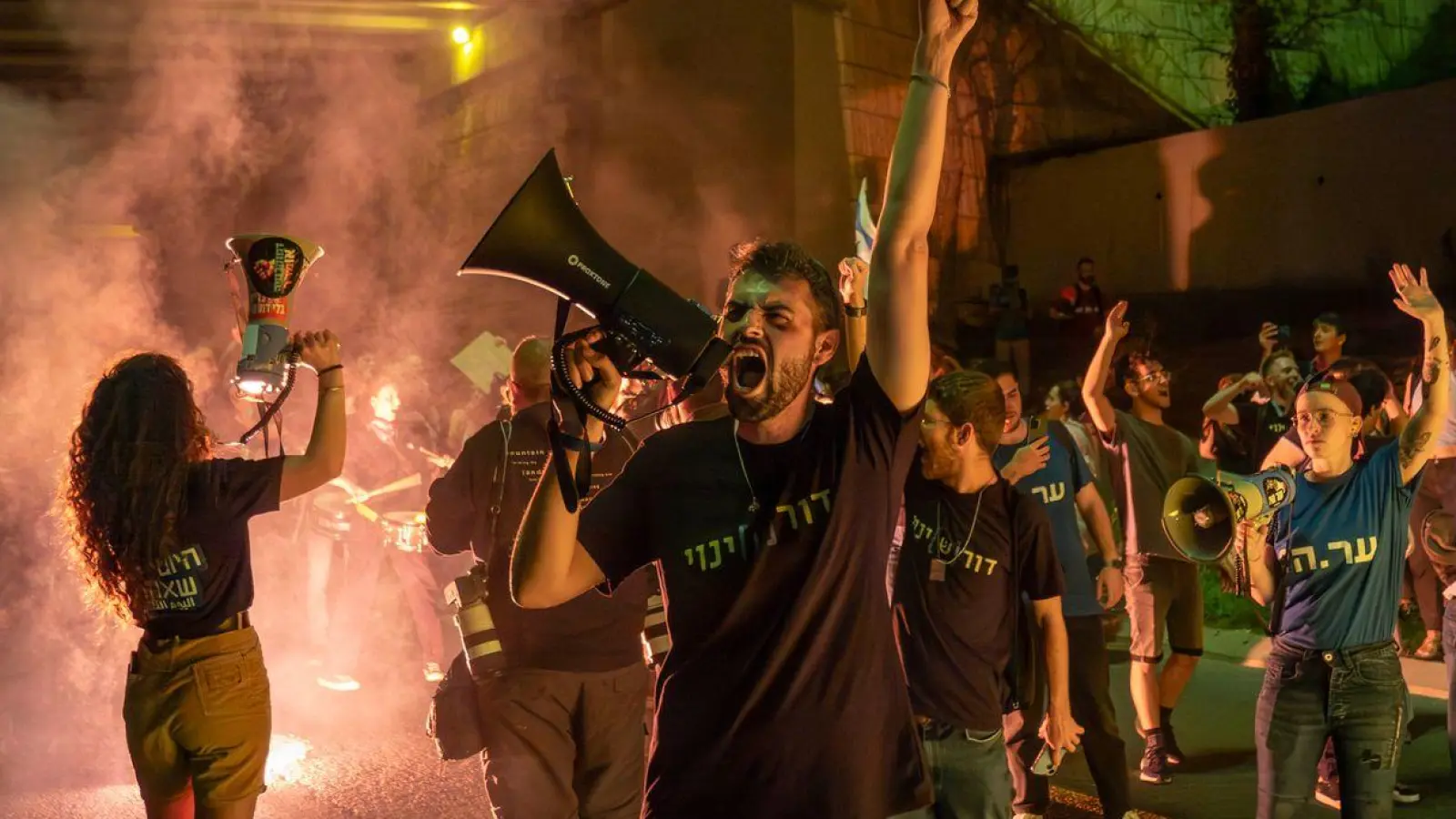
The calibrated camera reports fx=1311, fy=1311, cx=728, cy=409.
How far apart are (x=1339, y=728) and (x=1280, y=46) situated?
1327 centimetres

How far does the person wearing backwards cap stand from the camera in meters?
3.93

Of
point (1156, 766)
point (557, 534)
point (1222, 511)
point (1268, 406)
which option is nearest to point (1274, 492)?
point (1222, 511)

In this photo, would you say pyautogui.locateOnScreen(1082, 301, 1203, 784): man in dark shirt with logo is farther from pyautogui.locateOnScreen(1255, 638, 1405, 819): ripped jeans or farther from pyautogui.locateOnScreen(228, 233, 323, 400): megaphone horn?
pyautogui.locateOnScreen(228, 233, 323, 400): megaphone horn

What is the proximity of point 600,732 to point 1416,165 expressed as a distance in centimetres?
1096

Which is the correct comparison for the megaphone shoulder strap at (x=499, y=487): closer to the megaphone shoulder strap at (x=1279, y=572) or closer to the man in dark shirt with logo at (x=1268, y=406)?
the megaphone shoulder strap at (x=1279, y=572)

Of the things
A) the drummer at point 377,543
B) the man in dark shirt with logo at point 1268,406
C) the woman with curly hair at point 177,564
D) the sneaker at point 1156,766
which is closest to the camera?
the woman with curly hair at point 177,564

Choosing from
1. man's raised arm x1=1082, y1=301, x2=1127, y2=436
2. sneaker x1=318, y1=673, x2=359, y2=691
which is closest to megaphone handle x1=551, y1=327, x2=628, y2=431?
man's raised arm x1=1082, y1=301, x2=1127, y2=436

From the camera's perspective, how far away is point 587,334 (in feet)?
7.19

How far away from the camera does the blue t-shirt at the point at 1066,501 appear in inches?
210

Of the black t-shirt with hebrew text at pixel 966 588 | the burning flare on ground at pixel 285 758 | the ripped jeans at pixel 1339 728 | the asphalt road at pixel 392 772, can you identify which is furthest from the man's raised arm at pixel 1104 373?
the burning flare on ground at pixel 285 758

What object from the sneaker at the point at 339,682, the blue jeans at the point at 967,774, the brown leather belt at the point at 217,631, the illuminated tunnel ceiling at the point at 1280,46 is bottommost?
the sneaker at the point at 339,682

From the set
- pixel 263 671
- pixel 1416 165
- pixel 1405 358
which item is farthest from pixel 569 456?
pixel 1416 165

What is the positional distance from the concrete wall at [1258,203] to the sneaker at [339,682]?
8.93 meters

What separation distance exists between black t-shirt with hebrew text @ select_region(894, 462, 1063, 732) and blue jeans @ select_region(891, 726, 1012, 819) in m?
0.04
